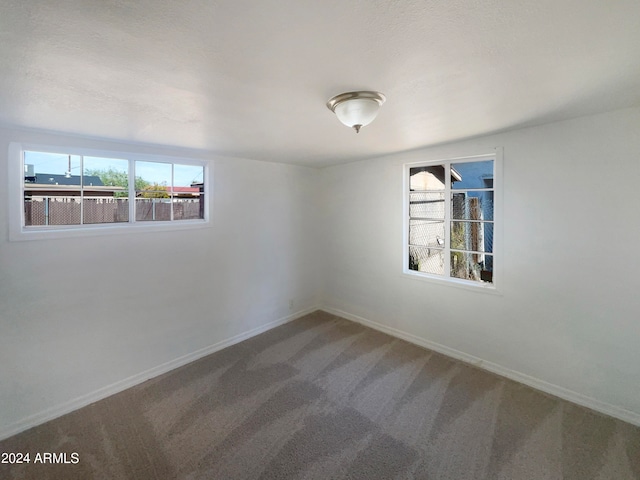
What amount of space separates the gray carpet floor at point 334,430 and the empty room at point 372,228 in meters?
0.02

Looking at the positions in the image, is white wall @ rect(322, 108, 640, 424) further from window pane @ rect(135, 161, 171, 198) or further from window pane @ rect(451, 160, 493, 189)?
window pane @ rect(135, 161, 171, 198)

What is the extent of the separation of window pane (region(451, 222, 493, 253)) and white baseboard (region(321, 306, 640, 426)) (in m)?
1.16

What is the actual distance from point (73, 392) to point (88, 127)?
222cm

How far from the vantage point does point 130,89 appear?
145cm

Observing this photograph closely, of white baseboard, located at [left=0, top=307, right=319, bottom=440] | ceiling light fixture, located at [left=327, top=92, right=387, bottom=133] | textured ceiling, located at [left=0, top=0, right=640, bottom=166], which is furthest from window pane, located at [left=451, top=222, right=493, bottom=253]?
white baseboard, located at [left=0, top=307, right=319, bottom=440]

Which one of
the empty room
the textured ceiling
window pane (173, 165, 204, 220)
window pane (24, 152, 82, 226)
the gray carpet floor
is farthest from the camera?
window pane (173, 165, 204, 220)

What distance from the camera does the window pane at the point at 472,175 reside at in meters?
2.80

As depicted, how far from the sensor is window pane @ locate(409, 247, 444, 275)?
127 inches

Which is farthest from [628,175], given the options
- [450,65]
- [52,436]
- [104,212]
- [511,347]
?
[52,436]

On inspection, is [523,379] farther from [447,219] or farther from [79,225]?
[79,225]

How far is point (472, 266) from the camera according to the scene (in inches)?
117

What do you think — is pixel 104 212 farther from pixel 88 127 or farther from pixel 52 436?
pixel 52 436

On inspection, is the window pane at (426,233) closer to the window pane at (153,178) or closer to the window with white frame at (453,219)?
the window with white frame at (453,219)

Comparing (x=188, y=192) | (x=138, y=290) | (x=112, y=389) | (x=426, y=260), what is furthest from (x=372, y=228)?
(x=112, y=389)
